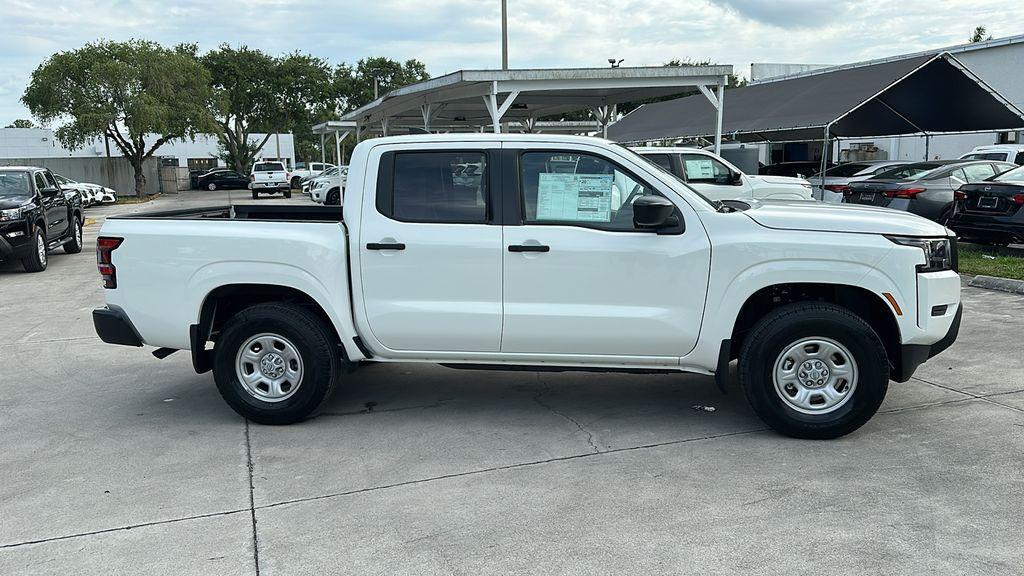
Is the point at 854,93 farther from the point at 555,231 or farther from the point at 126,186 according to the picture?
the point at 126,186

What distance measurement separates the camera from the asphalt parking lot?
371 centimetres

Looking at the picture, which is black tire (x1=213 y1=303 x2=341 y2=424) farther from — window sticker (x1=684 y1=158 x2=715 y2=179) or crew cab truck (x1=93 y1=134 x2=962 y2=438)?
window sticker (x1=684 y1=158 x2=715 y2=179)

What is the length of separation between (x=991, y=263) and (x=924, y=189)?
2765mm

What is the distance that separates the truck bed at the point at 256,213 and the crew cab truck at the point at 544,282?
0.97 ft

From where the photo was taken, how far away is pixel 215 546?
385cm

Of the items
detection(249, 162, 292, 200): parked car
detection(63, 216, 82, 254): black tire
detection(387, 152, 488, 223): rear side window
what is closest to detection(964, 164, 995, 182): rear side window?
detection(387, 152, 488, 223): rear side window

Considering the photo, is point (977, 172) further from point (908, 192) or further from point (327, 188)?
point (327, 188)

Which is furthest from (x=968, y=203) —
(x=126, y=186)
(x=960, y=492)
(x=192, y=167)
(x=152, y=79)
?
(x=192, y=167)

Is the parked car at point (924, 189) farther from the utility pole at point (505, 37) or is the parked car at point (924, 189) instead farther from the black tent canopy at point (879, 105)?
the utility pole at point (505, 37)

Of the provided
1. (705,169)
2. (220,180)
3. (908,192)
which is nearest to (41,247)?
(705,169)

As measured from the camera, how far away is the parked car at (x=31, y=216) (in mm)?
13039

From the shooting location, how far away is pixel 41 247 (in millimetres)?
13875

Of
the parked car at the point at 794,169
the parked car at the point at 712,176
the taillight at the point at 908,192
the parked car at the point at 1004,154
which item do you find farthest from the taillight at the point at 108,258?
the parked car at the point at 794,169

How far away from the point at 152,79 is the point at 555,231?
41722 mm
